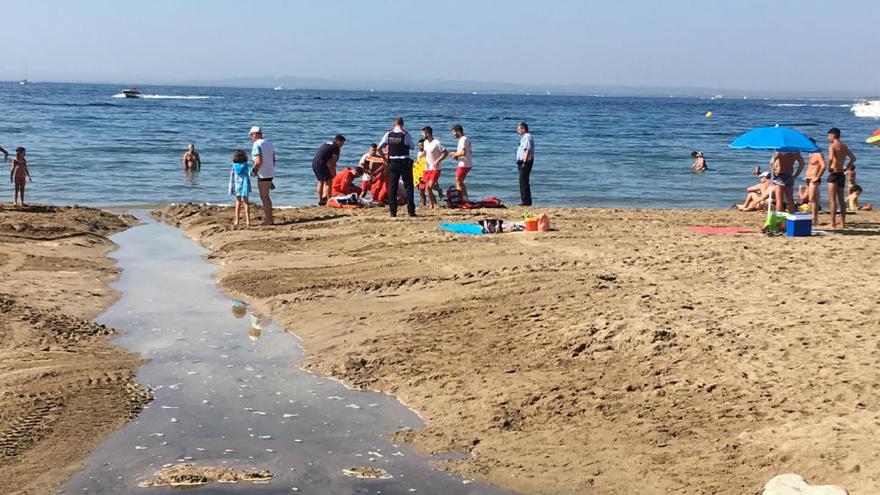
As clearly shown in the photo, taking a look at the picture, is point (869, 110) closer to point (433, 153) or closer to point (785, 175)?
point (433, 153)

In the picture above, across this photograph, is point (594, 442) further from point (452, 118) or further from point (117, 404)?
point (452, 118)

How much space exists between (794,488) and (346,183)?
44.6ft

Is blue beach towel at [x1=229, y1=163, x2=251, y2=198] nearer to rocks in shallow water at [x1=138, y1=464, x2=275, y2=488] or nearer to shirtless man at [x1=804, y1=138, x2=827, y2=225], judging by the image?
shirtless man at [x1=804, y1=138, x2=827, y2=225]

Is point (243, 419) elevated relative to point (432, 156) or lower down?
lower down

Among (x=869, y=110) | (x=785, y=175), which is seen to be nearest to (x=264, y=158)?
(x=785, y=175)

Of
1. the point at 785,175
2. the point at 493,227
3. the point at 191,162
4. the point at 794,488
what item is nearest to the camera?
the point at 794,488

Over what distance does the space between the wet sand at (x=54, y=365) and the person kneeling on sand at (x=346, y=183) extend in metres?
5.16

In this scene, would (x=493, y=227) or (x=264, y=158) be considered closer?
(x=493, y=227)

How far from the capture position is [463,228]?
45.9 feet

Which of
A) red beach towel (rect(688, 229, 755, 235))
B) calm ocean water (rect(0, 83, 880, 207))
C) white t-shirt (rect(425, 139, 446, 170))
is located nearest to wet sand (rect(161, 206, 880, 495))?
red beach towel (rect(688, 229, 755, 235))

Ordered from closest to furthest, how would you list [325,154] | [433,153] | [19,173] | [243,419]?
[243,419], [433,153], [19,173], [325,154]

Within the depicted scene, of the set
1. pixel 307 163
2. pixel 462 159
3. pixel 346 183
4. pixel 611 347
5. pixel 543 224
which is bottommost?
pixel 611 347

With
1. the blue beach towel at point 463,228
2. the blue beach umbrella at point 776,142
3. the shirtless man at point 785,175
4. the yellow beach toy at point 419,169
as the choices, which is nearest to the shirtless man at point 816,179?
the shirtless man at point 785,175

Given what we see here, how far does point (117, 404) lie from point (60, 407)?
0.40 m
